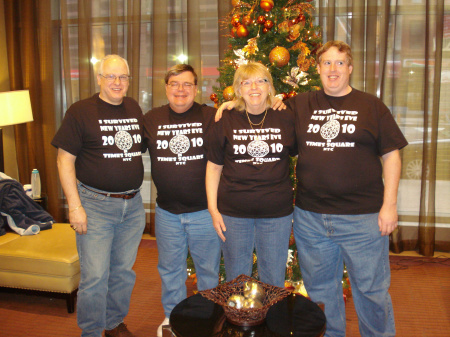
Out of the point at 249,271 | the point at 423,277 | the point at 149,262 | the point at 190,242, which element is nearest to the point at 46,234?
the point at 149,262

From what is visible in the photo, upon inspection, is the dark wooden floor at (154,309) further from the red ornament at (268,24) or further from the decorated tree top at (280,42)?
the red ornament at (268,24)

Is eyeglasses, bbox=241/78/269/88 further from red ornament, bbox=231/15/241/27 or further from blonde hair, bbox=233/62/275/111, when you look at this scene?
red ornament, bbox=231/15/241/27

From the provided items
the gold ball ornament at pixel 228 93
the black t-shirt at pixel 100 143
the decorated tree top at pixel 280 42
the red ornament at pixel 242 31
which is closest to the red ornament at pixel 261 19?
the decorated tree top at pixel 280 42

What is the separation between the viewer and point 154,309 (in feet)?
9.21

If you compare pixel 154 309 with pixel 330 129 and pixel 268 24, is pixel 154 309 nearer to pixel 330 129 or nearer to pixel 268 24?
pixel 330 129

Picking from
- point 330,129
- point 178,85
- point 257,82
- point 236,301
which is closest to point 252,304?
point 236,301

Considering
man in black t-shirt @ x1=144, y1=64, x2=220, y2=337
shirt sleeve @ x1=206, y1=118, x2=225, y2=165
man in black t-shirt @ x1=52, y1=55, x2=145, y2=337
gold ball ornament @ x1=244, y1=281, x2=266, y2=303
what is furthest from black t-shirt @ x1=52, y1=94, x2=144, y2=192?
gold ball ornament @ x1=244, y1=281, x2=266, y2=303

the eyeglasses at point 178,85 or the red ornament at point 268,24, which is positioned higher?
the red ornament at point 268,24

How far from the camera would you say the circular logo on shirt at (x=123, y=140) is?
2.08m

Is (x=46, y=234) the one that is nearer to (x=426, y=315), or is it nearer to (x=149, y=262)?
(x=149, y=262)

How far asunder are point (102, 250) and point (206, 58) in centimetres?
258

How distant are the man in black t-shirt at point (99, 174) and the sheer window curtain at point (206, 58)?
6.65 ft

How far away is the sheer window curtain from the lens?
3654mm

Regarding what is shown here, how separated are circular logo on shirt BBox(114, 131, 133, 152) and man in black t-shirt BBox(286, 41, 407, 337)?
87 cm
